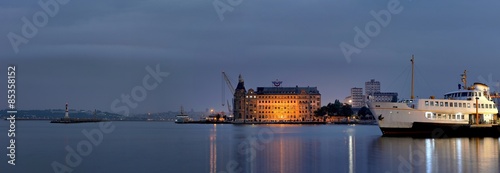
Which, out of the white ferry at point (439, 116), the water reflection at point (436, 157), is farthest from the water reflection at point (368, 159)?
the white ferry at point (439, 116)

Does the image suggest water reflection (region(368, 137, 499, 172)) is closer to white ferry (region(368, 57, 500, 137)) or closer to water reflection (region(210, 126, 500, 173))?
water reflection (region(210, 126, 500, 173))

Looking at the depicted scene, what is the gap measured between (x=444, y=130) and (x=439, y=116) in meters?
1.94

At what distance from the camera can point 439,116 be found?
74.8 m

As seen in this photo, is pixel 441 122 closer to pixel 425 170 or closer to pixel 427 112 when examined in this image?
pixel 427 112

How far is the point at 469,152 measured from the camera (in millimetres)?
51406

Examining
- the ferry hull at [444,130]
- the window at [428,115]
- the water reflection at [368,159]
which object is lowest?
the water reflection at [368,159]

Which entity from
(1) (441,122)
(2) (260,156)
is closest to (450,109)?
(1) (441,122)

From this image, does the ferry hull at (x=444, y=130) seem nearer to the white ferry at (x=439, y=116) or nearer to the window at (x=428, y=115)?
A: the white ferry at (x=439, y=116)

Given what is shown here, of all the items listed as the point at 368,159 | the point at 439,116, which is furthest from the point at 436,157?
the point at 439,116

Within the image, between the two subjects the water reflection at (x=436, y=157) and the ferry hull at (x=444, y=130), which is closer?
the water reflection at (x=436, y=157)

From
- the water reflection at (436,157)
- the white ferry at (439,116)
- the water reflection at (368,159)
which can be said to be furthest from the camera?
the white ferry at (439,116)

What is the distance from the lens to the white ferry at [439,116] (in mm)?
73875

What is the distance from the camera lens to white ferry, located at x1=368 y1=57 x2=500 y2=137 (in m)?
73.9

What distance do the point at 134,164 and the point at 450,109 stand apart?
45342 mm
